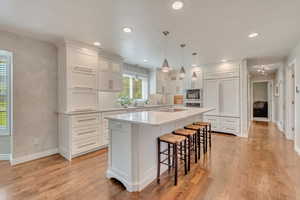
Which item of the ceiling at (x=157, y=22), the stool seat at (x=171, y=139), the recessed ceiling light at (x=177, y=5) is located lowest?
the stool seat at (x=171, y=139)

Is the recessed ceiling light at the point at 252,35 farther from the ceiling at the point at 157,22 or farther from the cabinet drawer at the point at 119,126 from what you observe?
the cabinet drawer at the point at 119,126

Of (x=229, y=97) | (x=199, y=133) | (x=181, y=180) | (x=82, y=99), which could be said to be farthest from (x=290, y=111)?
(x=82, y=99)

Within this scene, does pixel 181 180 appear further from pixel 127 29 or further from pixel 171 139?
pixel 127 29

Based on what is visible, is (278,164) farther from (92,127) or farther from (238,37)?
(92,127)

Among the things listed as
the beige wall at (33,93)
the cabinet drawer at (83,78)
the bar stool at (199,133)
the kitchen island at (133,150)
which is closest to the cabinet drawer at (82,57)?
the cabinet drawer at (83,78)

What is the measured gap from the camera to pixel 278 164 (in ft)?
9.14

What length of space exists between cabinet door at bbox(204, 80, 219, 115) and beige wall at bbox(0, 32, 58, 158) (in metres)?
4.67

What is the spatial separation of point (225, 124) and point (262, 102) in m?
5.60

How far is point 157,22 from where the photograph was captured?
242 cm

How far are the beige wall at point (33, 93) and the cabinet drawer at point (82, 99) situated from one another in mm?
512

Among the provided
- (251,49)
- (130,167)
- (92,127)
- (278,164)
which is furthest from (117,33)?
(278,164)

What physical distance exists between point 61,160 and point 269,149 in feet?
15.3

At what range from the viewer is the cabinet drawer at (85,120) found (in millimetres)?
3148

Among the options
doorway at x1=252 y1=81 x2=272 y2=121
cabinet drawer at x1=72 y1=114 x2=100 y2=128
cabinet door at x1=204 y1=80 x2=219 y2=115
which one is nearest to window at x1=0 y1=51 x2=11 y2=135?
cabinet drawer at x1=72 y1=114 x2=100 y2=128
